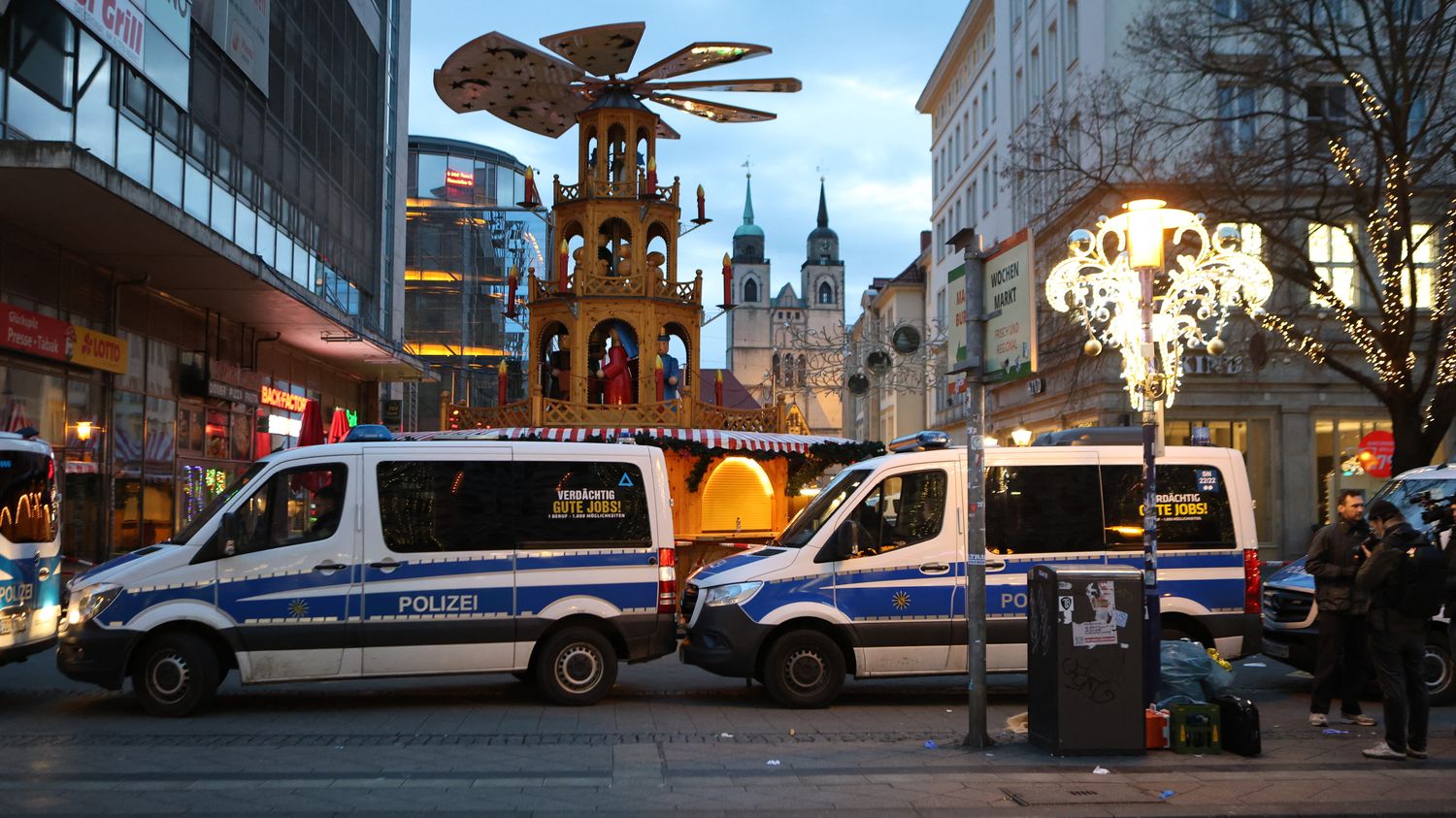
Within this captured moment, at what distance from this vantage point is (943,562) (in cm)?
1134

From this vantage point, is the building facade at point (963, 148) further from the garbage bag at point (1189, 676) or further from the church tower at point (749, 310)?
the church tower at point (749, 310)

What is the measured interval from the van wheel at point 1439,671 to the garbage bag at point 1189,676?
307 cm

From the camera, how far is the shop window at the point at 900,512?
11.4m

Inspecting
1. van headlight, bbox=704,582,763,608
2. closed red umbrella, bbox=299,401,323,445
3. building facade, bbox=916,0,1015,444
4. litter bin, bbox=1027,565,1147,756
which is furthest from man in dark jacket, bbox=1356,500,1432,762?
building facade, bbox=916,0,1015,444

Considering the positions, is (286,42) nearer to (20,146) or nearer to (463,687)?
(20,146)

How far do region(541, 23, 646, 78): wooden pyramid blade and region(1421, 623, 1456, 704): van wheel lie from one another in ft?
49.7

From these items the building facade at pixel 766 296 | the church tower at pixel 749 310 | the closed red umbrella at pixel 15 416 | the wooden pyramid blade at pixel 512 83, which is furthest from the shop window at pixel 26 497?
the building facade at pixel 766 296

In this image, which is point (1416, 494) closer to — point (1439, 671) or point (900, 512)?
point (1439, 671)

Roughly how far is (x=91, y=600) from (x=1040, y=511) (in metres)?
8.06

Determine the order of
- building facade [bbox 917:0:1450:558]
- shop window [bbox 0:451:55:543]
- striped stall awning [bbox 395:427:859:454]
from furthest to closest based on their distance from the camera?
building facade [bbox 917:0:1450:558] < striped stall awning [bbox 395:427:859:454] < shop window [bbox 0:451:55:543]

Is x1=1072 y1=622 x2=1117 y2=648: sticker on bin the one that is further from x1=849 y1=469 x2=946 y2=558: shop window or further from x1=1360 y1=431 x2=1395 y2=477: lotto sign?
x1=1360 y1=431 x2=1395 y2=477: lotto sign

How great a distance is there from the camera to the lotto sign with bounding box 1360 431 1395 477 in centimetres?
3053

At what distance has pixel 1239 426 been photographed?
103 feet

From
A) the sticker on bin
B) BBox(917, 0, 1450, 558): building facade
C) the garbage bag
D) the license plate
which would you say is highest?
BBox(917, 0, 1450, 558): building facade
